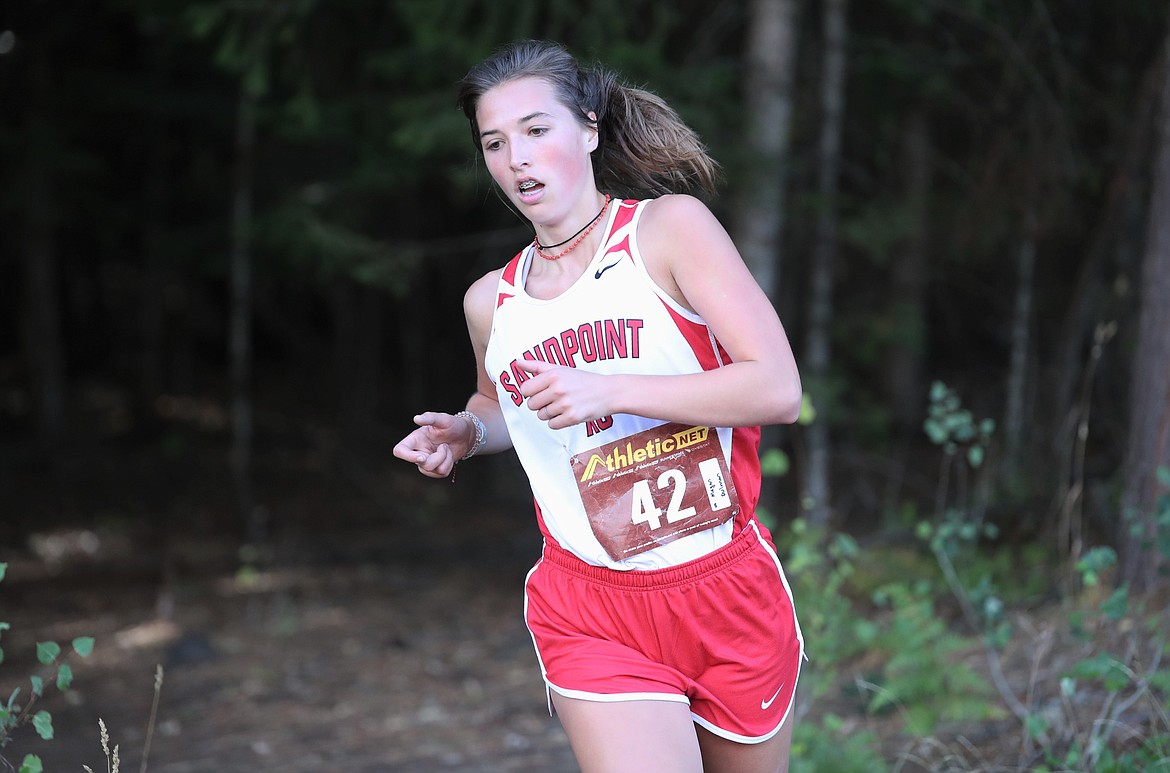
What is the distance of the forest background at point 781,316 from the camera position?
4.78 metres

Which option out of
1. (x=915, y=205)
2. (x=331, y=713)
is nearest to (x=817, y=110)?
(x=915, y=205)

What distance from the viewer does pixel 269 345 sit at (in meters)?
19.9

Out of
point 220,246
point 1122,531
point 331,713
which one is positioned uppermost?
point 220,246

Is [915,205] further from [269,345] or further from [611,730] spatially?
[269,345]

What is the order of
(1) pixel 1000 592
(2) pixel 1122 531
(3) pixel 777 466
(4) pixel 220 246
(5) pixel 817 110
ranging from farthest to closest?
1. (4) pixel 220 246
2. (5) pixel 817 110
3. (1) pixel 1000 592
4. (2) pixel 1122 531
5. (3) pixel 777 466

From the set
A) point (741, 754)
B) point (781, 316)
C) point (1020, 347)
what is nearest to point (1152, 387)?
point (741, 754)

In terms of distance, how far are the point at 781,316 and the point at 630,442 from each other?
6415 mm

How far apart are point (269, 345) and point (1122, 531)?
16.8m

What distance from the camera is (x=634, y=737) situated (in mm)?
2246

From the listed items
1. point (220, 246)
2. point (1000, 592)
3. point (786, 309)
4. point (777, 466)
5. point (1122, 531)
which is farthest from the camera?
point (220, 246)

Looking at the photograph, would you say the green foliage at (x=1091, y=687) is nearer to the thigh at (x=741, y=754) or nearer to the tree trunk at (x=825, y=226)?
the thigh at (x=741, y=754)

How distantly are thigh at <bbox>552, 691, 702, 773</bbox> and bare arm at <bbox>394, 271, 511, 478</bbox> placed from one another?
1.94 ft

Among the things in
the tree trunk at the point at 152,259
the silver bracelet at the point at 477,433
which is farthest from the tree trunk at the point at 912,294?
the tree trunk at the point at 152,259

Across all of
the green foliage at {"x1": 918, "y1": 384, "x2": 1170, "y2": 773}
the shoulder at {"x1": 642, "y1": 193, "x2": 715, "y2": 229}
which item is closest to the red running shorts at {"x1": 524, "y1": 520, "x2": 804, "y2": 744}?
the shoulder at {"x1": 642, "y1": 193, "x2": 715, "y2": 229}
